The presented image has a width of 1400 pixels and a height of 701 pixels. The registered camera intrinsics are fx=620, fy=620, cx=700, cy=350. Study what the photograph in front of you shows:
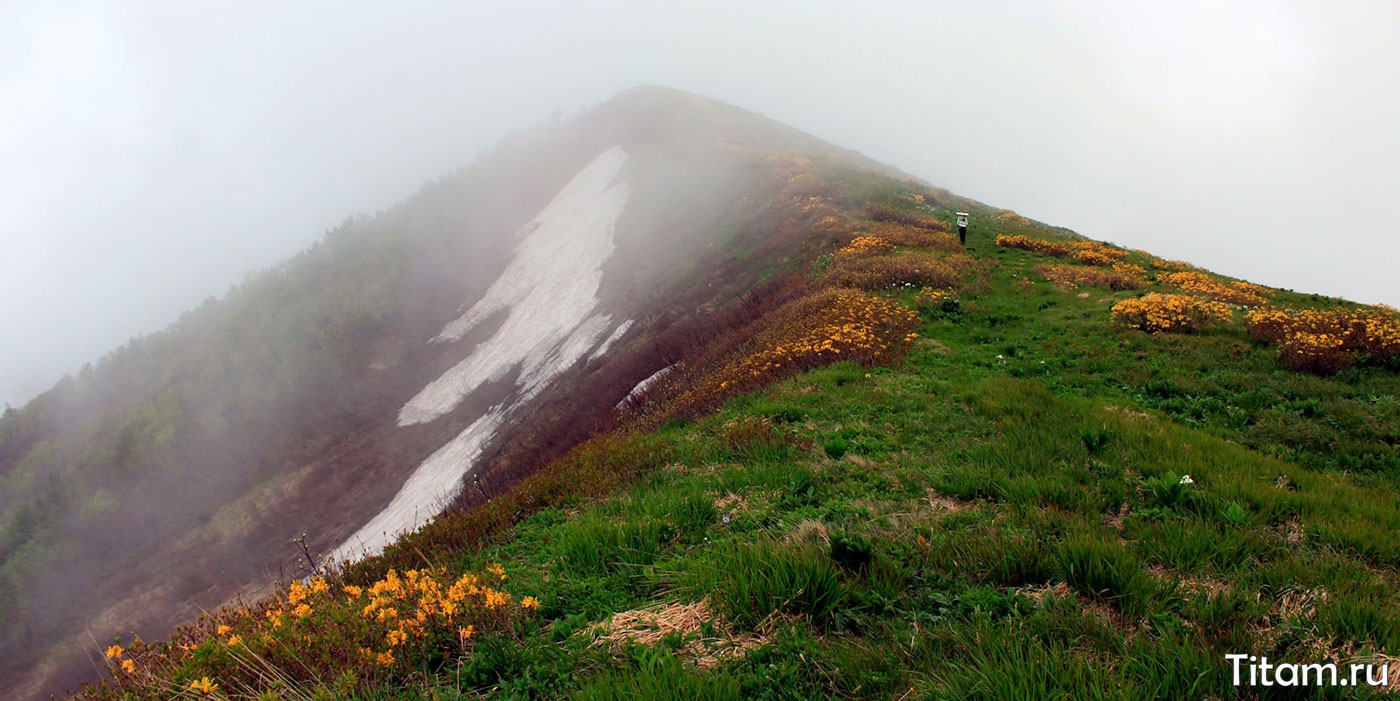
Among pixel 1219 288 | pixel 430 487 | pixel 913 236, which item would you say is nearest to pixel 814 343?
pixel 913 236

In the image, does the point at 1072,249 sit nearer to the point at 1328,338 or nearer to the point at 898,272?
the point at 898,272

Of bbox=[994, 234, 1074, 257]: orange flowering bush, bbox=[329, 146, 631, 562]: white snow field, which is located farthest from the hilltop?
bbox=[329, 146, 631, 562]: white snow field

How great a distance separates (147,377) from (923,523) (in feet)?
191

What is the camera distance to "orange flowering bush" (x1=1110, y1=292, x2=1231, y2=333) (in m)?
13.2

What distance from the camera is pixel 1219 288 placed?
1741cm

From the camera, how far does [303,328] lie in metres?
43.8

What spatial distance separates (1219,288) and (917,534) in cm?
1801

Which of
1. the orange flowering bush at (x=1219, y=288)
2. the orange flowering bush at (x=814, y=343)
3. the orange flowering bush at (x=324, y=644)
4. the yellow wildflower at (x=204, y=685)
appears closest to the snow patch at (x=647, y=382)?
the orange flowering bush at (x=814, y=343)

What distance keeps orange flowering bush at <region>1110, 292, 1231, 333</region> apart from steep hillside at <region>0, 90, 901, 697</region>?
12101 mm

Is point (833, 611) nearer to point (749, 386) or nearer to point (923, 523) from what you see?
point (923, 523)

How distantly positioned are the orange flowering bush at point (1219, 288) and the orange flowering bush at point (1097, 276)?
83cm

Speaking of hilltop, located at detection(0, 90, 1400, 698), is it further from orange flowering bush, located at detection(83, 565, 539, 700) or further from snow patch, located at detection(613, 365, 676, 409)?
snow patch, located at detection(613, 365, 676, 409)

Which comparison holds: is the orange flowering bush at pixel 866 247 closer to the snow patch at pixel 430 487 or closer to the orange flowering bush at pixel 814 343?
the orange flowering bush at pixel 814 343

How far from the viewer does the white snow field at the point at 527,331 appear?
25875mm
